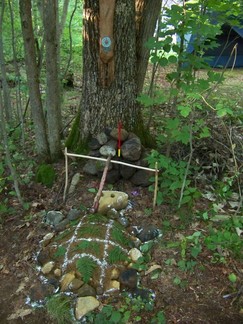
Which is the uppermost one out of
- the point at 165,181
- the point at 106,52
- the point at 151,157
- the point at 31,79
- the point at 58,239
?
the point at 106,52

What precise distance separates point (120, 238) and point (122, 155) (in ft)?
3.13

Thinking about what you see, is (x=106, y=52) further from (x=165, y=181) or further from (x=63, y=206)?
(x=63, y=206)

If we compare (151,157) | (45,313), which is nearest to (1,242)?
(45,313)

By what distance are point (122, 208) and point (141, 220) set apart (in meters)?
0.24

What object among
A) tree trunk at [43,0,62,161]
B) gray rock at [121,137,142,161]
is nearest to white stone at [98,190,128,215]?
gray rock at [121,137,142,161]

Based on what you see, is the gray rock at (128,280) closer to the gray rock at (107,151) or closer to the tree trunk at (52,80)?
the gray rock at (107,151)

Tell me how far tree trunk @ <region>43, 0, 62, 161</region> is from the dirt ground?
1.74 feet

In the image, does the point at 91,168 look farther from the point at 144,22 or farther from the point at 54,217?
the point at 144,22

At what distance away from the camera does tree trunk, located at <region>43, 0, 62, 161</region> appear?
11.3 ft

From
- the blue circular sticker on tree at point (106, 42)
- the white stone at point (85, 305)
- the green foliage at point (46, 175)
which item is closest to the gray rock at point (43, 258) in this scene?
the white stone at point (85, 305)

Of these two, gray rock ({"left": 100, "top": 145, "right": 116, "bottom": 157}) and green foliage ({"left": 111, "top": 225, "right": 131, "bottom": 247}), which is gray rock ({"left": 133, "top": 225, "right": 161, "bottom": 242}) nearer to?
green foliage ({"left": 111, "top": 225, "right": 131, "bottom": 247})

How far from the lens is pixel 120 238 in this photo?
2967 millimetres

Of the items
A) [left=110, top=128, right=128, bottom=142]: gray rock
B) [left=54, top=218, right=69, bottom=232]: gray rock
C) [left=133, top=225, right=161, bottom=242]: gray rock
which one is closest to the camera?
[left=133, top=225, right=161, bottom=242]: gray rock

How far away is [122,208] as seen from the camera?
3.34 m
